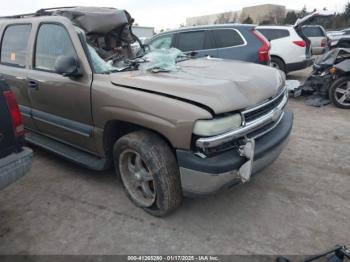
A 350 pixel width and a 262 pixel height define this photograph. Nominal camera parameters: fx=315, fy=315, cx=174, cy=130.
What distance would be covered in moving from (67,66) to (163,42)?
5.66 metres

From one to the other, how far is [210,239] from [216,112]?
3.69 ft

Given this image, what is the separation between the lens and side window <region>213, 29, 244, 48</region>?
24.8 ft

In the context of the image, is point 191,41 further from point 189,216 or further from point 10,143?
point 10,143

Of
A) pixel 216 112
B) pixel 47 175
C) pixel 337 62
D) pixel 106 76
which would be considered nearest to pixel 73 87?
pixel 106 76

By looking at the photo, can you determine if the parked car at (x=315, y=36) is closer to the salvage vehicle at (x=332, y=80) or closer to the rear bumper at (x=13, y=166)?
the salvage vehicle at (x=332, y=80)

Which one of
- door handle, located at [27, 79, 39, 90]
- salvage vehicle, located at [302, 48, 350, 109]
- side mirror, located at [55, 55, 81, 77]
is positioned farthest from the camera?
salvage vehicle, located at [302, 48, 350, 109]

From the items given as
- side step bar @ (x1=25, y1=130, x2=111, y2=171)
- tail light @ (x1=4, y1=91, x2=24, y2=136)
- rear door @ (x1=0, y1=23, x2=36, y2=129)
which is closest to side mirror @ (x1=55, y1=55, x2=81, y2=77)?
tail light @ (x1=4, y1=91, x2=24, y2=136)

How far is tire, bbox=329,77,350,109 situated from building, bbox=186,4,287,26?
137 feet

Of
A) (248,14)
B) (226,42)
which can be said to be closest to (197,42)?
(226,42)

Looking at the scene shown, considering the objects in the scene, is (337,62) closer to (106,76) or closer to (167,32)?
(167,32)

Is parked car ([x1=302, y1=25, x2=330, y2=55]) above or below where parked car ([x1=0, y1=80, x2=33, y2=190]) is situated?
below

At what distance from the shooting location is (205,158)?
251 centimetres

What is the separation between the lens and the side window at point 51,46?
11.3ft

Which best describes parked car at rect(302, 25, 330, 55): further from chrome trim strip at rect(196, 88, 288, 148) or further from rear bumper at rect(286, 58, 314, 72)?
chrome trim strip at rect(196, 88, 288, 148)
